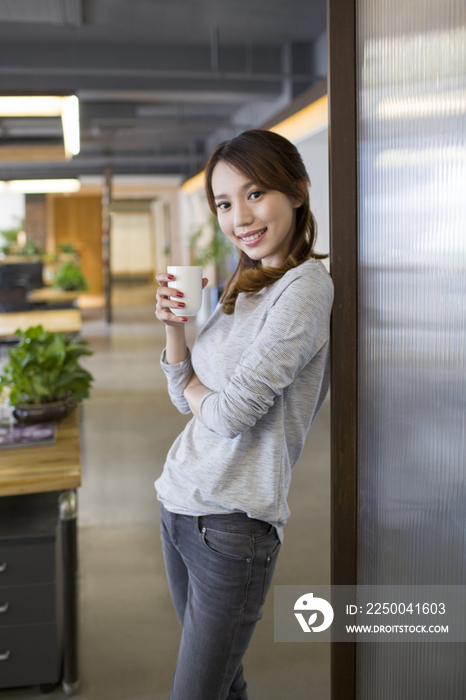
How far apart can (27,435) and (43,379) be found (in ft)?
0.93

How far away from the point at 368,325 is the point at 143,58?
256 inches

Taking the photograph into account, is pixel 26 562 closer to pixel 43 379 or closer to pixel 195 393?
pixel 43 379

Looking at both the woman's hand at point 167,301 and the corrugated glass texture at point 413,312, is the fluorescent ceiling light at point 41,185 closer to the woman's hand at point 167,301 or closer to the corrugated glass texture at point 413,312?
the woman's hand at point 167,301

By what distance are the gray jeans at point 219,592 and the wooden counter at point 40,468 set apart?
0.75 meters

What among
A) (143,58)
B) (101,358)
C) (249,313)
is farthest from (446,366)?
(101,358)

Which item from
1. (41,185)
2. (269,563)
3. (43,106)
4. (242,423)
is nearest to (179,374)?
(242,423)

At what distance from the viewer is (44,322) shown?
5.67 meters

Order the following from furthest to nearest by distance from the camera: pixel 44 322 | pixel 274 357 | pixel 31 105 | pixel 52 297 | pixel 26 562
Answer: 1. pixel 52 297
2. pixel 44 322
3. pixel 31 105
4. pixel 26 562
5. pixel 274 357

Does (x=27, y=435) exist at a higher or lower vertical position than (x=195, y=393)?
lower

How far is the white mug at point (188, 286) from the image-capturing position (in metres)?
1.23

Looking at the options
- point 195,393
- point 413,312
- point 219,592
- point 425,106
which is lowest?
point 219,592

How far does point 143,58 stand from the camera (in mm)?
6793

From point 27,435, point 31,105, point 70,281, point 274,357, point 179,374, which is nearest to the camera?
point 274,357

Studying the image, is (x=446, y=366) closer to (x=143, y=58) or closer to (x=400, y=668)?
(x=400, y=668)
